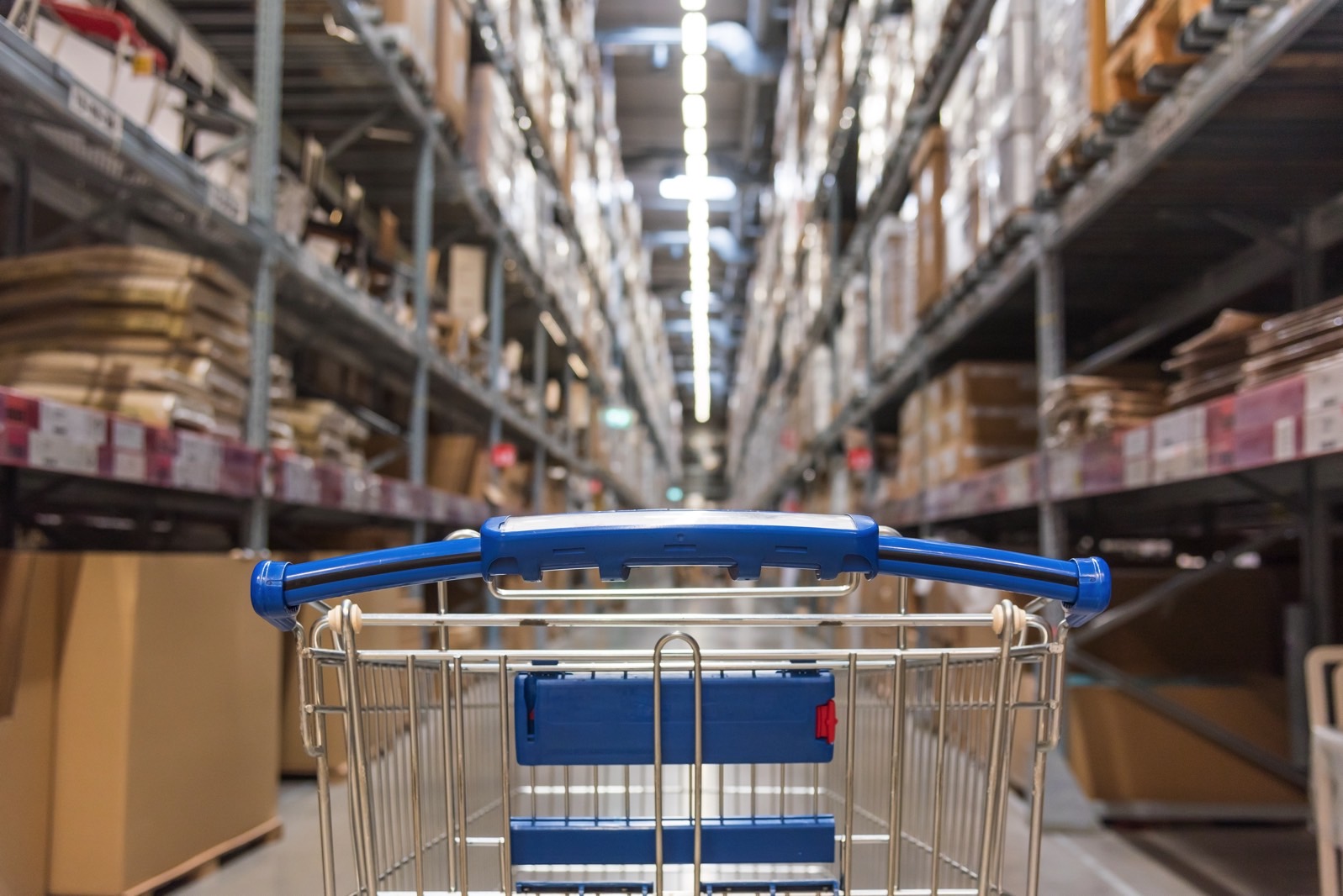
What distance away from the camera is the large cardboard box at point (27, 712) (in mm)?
1764

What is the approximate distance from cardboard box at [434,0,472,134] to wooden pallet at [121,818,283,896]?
317cm

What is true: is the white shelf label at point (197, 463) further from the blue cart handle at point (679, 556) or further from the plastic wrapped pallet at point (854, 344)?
the plastic wrapped pallet at point (854, 344)

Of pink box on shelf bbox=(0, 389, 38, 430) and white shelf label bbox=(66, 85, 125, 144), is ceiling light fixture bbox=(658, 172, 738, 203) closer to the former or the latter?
white shelf label bbox=(66, 85, 125, 144)

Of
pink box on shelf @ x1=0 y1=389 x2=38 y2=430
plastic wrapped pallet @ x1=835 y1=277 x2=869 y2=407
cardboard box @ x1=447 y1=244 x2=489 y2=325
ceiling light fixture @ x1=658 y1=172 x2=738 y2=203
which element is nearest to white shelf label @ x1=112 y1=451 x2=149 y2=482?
pink box on shelf @ x1=0 y1=389 x2=38 y2=430

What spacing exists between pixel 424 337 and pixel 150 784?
2.72 metres

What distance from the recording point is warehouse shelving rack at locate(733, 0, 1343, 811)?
215 centimetres

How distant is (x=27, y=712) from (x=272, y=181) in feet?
5.43

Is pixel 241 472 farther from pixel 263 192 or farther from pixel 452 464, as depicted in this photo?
pixel 452 464

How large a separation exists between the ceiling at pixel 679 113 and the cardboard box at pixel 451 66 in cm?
729

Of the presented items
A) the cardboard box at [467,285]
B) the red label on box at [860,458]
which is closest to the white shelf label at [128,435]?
the cardboard box at [467,285]

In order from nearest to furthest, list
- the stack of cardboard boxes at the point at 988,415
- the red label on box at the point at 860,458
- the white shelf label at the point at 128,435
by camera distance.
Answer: the white shelf label at the point at 128,435 < the stack of cardboard boxes at the point at 988,415 < the red label on box at the point at 860,458

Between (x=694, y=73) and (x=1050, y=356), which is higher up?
(x=694, y=73)

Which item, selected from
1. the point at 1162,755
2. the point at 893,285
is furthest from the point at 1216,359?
the point at 893,285

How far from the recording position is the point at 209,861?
2.20 metres
